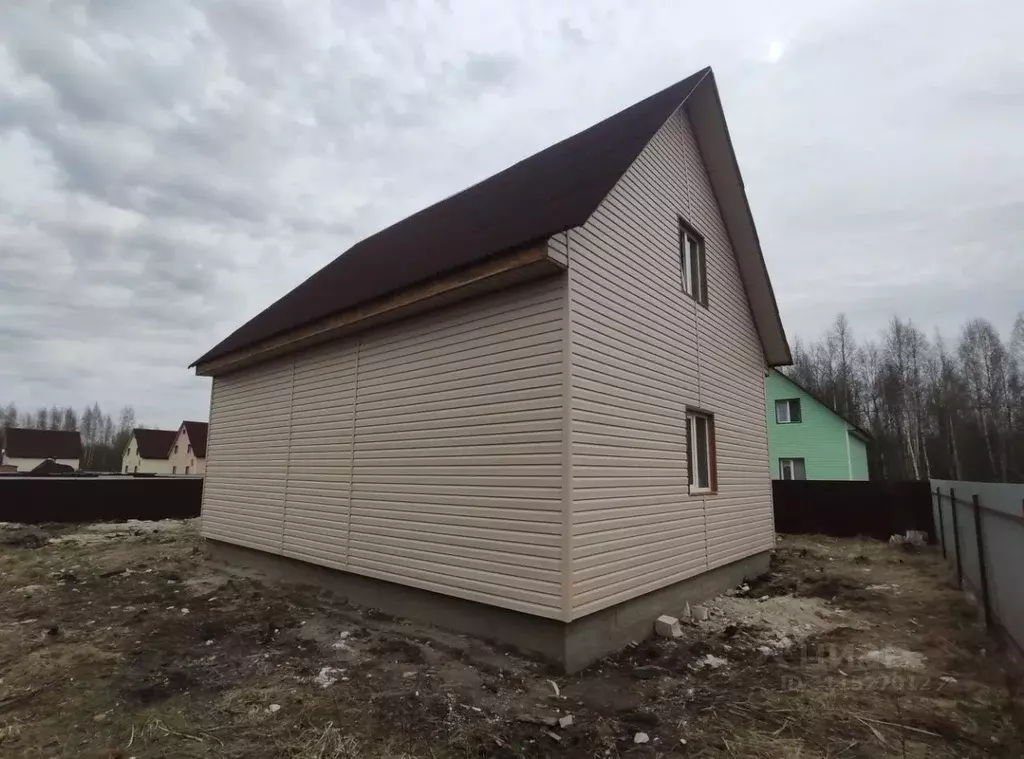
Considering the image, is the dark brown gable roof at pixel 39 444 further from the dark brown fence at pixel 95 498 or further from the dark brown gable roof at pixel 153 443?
the dark brown fence at pixel 95 498

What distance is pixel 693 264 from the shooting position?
30.2 feet

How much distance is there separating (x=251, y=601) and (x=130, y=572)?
3.60m

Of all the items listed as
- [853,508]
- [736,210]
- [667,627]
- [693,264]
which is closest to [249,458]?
[667,627]

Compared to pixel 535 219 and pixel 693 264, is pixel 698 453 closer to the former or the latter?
pixel 693 264

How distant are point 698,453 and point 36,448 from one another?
70850mm

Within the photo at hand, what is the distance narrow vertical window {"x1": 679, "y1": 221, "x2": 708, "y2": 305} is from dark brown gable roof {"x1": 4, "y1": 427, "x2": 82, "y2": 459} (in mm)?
69408

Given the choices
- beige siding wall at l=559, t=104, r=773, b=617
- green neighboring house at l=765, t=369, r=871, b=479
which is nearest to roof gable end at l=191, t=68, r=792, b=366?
beige siding wall at l=559, t=104, r=773, b=617

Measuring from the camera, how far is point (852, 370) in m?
46.3

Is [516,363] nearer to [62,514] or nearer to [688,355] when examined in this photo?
[688,355]

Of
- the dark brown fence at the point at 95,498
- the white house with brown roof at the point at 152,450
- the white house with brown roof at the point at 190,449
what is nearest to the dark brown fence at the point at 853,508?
the dark brown fence at the point at 95,498

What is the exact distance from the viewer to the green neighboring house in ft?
78.9

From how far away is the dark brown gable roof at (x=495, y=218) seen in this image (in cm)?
626

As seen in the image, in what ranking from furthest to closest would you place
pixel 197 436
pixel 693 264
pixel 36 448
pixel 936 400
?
pixel 36 448 < pixel 197 436 < pixel 936 400 < pixel 693 264

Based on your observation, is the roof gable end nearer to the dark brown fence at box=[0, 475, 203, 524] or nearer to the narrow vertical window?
the narrow vertical window
